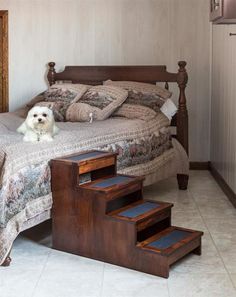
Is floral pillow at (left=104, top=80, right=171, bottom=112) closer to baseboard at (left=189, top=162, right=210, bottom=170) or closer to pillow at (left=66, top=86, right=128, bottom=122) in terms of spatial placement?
pillow at (left=66, top=86, right=128, bottom=122)

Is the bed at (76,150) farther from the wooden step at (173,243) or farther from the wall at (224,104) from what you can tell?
the wooden step at (173,243)

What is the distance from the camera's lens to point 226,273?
2.88 metres

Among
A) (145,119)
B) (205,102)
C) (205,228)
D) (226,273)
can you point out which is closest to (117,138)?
(145,119)

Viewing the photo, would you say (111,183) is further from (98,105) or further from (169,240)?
(98,105)

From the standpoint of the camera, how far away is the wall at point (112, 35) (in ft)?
18.2

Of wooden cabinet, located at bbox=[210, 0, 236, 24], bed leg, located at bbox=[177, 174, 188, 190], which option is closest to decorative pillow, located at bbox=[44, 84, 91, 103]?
bed leg, located at bbox=[177, 174, 188, 190]

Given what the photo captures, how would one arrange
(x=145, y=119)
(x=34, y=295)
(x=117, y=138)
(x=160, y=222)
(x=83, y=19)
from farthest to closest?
(x=83, y=19) < (x=145, y=119) < (x=117, y=138) < (x=160, y=222) < (x=34, y=295)

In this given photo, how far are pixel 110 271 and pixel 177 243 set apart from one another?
40cm

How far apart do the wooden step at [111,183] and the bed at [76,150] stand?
0.28m

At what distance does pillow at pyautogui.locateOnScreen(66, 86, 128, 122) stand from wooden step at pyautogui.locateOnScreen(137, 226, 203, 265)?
148 centimetres

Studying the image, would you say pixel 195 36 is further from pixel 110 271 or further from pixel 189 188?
pixel 110 271

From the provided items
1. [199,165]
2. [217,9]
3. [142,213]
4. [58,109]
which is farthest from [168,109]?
[217,9]

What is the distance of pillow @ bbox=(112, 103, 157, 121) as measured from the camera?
4398mm

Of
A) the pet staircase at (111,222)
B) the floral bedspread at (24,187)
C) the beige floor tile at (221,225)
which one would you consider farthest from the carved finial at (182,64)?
the pet staircase at (111,222)
